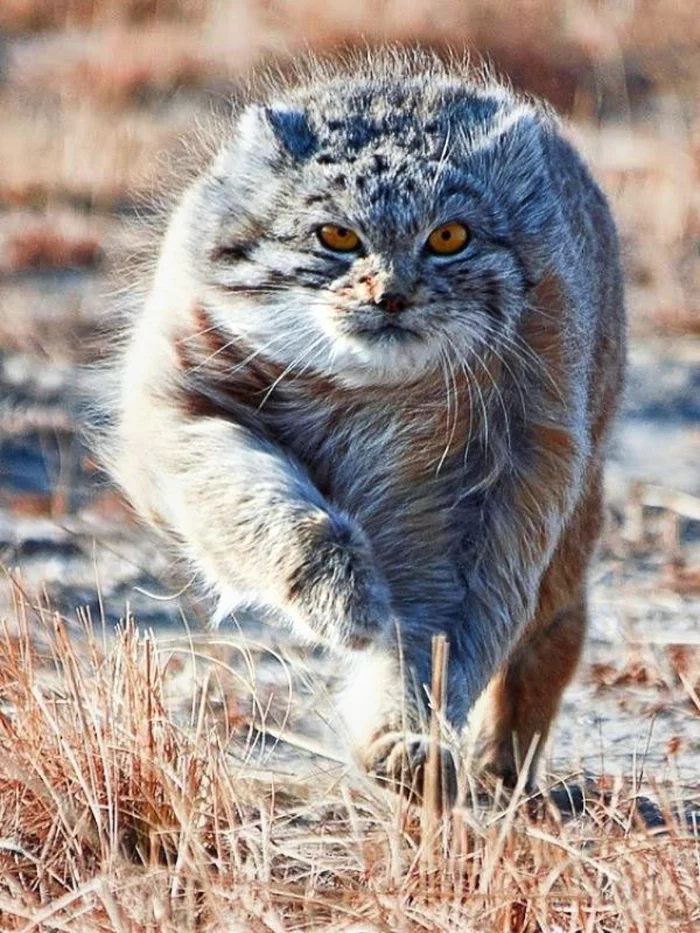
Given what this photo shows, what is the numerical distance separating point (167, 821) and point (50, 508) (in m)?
3.35

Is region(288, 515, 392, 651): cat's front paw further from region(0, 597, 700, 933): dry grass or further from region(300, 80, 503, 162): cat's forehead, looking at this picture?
region(300, 80, 503, 162): cat's forehead

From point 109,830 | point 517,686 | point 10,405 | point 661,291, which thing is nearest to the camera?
point 109,830

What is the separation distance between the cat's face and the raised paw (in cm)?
92

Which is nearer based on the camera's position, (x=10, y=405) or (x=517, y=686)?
(x=517, y=686)

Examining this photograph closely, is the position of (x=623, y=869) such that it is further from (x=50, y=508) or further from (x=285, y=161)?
(x=50, y=508)

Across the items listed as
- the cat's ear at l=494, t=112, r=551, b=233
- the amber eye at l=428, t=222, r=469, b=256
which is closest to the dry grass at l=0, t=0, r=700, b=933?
the amber eye at l=428, t=222, r=469, b=256

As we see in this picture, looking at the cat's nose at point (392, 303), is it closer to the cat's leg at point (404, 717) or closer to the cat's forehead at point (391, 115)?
the cat's forehead at point (391, 115)

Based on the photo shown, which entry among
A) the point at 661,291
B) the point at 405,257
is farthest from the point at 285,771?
the point at 661,291

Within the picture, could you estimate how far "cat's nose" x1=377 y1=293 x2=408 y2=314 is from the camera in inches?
189

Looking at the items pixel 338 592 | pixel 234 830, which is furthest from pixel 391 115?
pixel 234 830

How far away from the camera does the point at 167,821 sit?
4.66 m

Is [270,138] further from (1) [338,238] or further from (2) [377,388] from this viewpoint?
(2) [377,388]

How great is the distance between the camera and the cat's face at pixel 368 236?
4.91 meters

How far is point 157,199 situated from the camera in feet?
20.2
